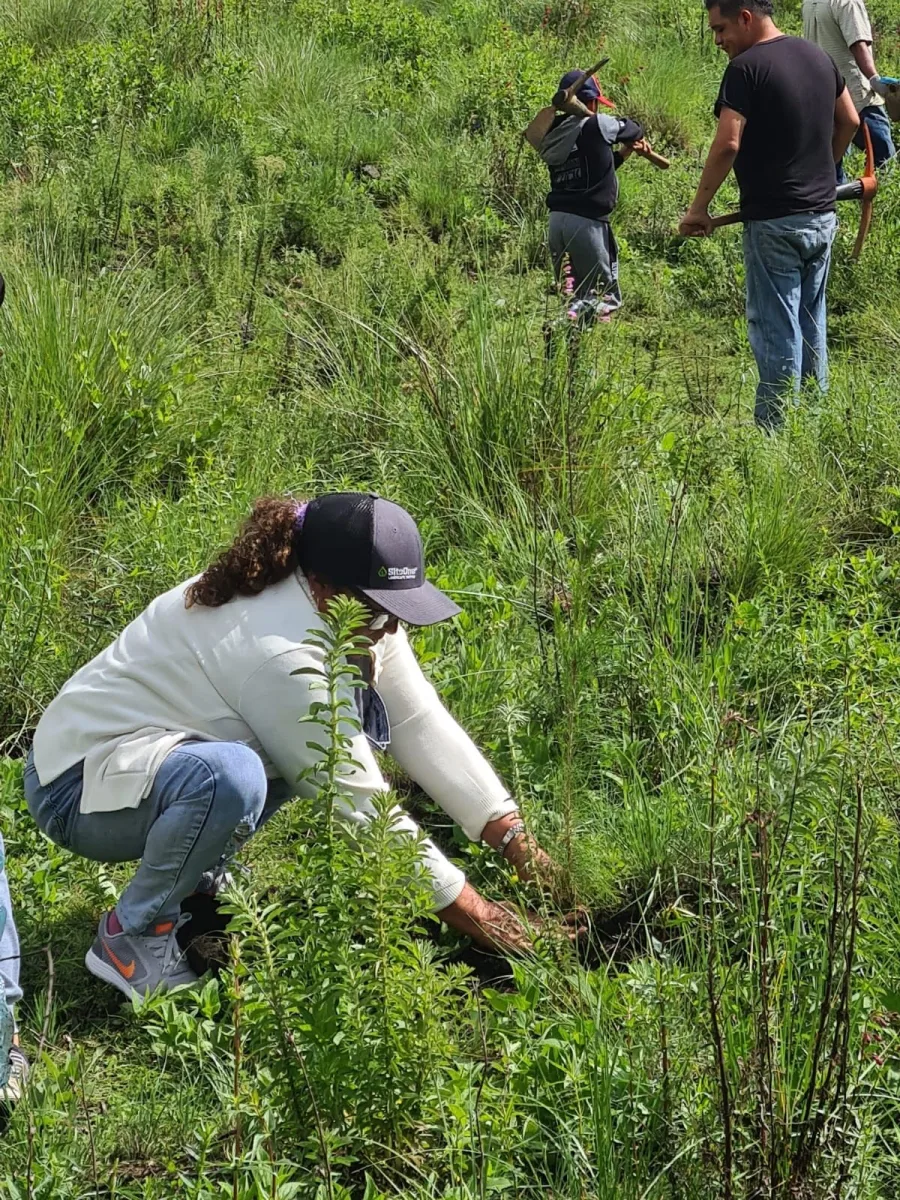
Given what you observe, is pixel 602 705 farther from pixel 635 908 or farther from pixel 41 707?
pixel 41 707

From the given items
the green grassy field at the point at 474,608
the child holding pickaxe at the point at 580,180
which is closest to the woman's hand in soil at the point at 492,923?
the green grassy field at the point at 474,608

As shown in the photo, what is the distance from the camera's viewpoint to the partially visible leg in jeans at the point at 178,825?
292cm

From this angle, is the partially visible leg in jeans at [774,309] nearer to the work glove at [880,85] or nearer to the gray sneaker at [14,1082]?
the work glove at [880,85]

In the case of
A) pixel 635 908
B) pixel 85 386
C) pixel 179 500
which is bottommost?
pixel 635 908

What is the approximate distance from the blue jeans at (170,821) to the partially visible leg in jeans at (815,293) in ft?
11.2

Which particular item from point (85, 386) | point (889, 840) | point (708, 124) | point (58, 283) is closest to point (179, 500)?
point (85, 386)

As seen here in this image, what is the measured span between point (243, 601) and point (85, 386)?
2333 mm

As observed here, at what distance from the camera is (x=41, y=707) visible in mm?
4023

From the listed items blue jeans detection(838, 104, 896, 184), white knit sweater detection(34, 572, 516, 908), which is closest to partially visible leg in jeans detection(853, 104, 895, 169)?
blue jeans detection(838, 104, 896, 184)

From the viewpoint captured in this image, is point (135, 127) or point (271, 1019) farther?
point (135, 127)

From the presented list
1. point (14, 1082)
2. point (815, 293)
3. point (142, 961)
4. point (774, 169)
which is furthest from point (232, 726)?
point (815, 293)

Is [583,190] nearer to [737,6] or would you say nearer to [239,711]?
[737,6]

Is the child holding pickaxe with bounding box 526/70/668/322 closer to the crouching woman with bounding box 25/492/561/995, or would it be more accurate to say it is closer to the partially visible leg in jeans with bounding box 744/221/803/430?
the partially visible leg in jeans with bounding box 744/221/803/430

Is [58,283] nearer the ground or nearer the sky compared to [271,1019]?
nearer the sky
